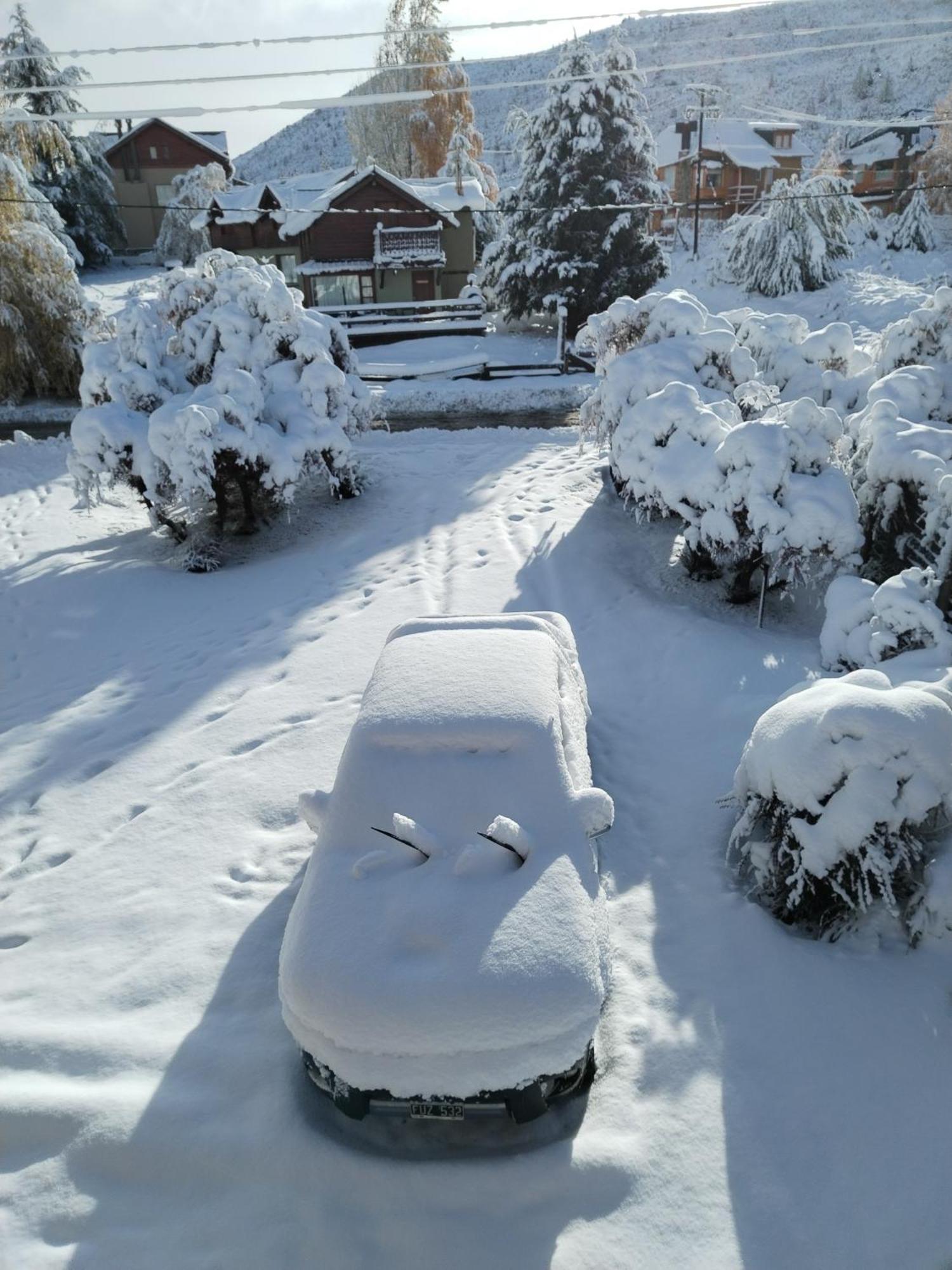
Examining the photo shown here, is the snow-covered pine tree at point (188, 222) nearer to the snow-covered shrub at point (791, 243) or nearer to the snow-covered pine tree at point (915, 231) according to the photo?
the snow-covered shrub at point (791, 243)

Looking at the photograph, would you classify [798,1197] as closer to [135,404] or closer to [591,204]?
[135,404]

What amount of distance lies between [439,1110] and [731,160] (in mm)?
49858

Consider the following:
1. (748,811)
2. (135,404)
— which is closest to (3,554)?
(135,404)

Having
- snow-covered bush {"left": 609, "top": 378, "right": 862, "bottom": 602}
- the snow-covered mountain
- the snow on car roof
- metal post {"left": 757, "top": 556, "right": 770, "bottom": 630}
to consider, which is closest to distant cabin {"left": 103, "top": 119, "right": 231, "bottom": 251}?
the snow-covered mountain

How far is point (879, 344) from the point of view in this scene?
11336 millimetres

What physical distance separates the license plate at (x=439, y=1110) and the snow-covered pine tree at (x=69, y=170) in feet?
131

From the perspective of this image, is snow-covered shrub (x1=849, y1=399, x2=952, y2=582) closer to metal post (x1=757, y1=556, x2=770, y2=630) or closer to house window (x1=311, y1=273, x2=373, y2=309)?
metal post (x1=757, y1=556, x2=770, y2=630)

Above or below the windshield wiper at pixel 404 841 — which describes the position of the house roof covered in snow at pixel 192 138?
above

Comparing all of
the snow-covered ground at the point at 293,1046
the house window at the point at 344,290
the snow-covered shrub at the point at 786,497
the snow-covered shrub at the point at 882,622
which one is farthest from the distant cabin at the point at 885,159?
the snow-covered ground at the point at 293,1046

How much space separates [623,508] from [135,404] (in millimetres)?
7471

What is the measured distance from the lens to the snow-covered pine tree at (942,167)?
31656 millimetres

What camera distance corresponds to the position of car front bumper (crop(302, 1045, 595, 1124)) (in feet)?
11.7

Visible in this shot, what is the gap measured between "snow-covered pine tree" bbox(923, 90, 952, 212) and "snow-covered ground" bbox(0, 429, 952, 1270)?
32.1m

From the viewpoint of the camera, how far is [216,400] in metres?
11.3
